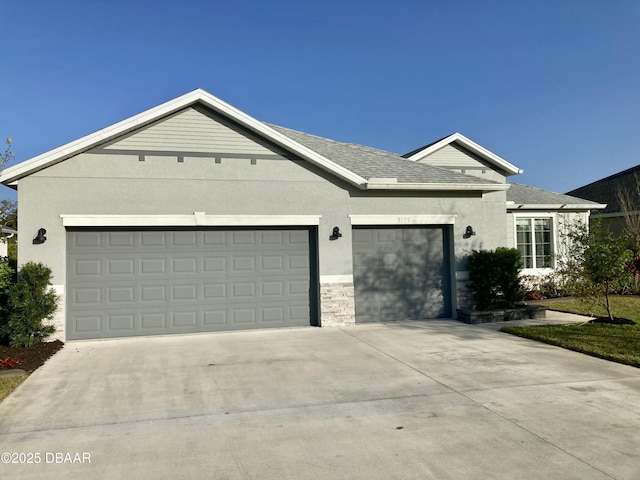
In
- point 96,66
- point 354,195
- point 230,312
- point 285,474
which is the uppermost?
point 96,66

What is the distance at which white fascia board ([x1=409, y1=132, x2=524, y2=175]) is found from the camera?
16.7 m

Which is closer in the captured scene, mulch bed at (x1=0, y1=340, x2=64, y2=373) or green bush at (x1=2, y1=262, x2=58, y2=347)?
mulch bed at (x1=0, y1=340, x2=64, y2=373)

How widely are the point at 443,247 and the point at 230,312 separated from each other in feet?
19.4

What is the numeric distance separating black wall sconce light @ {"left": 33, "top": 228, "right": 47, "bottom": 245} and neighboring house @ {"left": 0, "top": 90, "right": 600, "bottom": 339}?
5cm

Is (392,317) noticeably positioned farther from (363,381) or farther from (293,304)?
(363,381)

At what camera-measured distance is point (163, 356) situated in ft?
27.5

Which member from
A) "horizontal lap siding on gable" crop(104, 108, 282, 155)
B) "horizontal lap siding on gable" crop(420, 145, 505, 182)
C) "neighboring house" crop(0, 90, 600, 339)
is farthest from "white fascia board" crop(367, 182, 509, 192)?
"horizontal lap siding on gable" crop(420, 145, 505, 182)

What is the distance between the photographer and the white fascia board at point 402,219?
37.8 ft

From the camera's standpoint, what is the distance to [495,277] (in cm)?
1175

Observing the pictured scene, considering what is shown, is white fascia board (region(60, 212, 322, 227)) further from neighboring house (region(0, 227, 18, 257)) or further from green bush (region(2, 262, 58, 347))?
neighboring house (region(0, 227, 18, 257))

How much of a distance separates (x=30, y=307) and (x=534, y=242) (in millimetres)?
16144

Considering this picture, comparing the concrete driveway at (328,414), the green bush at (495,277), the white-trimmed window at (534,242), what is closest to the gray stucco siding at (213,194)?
the green bush at (495,277)

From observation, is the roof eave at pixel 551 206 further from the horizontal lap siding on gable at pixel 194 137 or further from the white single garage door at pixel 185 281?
the horizontal lap siding on gable at pixel 194 137

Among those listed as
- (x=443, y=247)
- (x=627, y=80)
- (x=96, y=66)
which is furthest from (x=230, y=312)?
(x=627, y=80)
